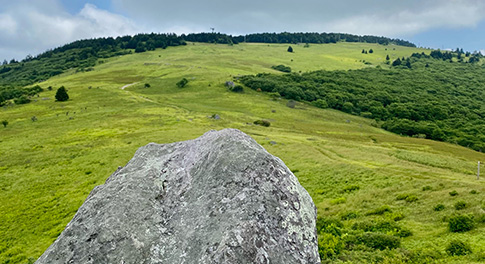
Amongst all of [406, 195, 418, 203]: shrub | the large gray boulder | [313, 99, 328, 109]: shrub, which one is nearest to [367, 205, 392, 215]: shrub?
[406, 195, 418, 203]: shrub

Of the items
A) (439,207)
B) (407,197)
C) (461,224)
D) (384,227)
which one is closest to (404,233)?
(384,227)

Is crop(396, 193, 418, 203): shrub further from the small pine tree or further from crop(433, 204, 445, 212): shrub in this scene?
the small pine tree

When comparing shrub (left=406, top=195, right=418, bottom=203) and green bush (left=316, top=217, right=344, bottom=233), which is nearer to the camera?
green bush (left=316, top=217, right=344, bottom=233)

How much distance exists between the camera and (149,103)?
367 feet

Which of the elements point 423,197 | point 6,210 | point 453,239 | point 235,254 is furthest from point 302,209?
point 6,210

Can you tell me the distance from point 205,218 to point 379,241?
12.0 metres

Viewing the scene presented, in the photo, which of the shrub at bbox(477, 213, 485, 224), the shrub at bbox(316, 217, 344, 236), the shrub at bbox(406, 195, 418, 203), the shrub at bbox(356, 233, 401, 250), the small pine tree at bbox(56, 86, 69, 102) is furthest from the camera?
the small pine tree at bbox(56, 86, 69, 102)

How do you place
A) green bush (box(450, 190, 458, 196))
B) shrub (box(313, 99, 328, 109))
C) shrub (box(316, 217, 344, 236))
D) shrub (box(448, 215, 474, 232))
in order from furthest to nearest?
shrub (box(313, 99, 328, 109))
green bush (box(450, 190, 458, 196))
shrub (box(316, 217, 344, 236))
shrub (box(448, 215, 474, 232))

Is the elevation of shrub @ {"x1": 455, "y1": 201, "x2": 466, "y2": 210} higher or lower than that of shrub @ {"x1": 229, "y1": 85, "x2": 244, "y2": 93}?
higher

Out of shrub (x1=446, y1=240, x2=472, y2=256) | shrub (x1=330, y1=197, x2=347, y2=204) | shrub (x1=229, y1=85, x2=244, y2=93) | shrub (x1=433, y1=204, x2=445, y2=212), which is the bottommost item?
shrub (x1=330, y1=197, x2=347, y2=204)

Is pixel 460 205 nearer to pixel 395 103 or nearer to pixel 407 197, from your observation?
pixel 407 197

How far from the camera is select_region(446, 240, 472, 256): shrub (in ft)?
45.4

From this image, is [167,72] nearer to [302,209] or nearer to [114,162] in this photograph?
[114,162]

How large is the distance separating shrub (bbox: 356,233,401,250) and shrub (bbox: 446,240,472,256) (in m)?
2.46
